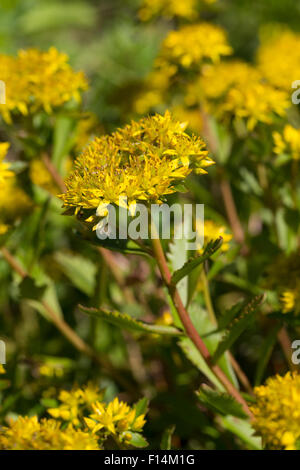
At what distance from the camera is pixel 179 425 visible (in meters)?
1.15

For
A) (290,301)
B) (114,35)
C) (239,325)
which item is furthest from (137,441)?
(114,35)

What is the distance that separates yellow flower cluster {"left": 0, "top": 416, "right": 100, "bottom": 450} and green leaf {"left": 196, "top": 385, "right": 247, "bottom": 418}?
7.6 inches

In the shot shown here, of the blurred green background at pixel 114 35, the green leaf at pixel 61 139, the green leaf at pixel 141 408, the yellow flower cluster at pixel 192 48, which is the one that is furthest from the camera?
the blurred green background at pixel 114 35

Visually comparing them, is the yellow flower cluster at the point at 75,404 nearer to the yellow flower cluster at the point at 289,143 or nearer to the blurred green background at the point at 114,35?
the yellow flower cluster at the point at 289,143

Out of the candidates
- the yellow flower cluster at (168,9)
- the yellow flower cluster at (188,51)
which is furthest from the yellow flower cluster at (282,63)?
the yellow flower cluster at (168,9)

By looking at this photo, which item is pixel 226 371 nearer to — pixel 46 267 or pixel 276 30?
pixel 46 267

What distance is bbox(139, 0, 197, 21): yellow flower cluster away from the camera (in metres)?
1.66

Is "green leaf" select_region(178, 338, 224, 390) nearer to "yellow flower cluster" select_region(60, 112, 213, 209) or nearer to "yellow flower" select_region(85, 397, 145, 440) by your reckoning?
"yellow flower" select_region(85, 397, 145, 440)

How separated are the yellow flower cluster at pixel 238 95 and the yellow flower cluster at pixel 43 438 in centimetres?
86

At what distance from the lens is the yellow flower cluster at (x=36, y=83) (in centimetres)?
123

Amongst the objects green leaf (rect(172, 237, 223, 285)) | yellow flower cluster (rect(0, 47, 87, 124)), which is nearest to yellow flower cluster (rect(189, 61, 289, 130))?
yellow flower cluster (rect(0, 47, 87, 124))

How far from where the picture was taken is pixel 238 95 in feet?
4.55

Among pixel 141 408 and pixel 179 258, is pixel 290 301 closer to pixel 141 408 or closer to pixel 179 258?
pixel 179 258

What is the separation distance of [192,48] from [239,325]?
0.89m
